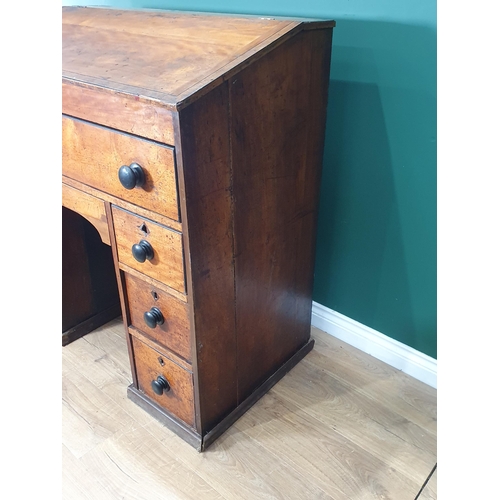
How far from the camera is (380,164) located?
1221mm

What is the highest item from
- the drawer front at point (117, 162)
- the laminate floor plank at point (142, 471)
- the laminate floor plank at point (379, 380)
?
the drawer front at point (117, 162)

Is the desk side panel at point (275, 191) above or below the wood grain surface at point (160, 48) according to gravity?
below

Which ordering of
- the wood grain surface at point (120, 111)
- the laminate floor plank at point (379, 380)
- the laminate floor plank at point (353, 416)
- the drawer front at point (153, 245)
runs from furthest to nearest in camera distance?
the laminate floor plank at point (379, 380)
the laminate floor plank at point (353, 416)
the drawer front at point (153, 245)
the wood grain surface at point (120, 111)

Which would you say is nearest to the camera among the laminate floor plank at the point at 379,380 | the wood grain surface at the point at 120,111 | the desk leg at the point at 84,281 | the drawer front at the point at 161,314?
the wood grain surface at the point at 120,111

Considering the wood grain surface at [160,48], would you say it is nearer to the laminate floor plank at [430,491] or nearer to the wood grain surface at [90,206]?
the wood grain surface at [90,206]

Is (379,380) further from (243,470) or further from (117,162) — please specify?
(117,162)

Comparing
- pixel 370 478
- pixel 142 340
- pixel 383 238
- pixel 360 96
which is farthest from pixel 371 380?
pixel 360 96

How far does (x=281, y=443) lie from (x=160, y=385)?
346mm

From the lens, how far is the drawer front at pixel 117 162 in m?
0.85

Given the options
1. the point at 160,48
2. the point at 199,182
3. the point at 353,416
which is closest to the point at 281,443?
the point at 353,416

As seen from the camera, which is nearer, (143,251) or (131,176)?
(131,176)

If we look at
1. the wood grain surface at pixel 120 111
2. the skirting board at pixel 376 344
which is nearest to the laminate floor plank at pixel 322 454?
the skirting board at pixel 376 344

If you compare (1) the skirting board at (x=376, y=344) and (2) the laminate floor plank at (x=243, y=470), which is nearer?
(2) the laminate floor plank at (x=243, y=470)

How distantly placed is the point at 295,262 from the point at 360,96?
467mm
